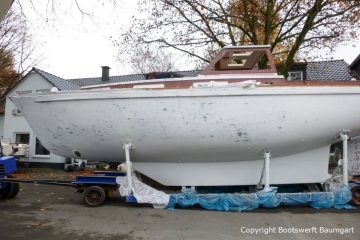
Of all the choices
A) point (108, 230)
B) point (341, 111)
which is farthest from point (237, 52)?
point (108, 230)

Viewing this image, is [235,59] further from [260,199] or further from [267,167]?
[260,199]

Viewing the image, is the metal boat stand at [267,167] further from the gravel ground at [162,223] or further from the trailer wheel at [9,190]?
the trailer wheel at [9,190]

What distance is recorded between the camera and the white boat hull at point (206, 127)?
5820 millimetres

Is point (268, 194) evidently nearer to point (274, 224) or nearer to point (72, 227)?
point (274, 224)

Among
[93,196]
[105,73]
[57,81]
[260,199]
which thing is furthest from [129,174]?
[105,73]

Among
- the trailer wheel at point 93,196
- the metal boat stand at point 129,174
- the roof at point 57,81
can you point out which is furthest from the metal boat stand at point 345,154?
the roof at point 57,81

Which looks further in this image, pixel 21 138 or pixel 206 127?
pixel 21 138

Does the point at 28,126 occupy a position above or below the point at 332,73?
below

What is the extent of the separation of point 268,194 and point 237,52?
257 centimetres

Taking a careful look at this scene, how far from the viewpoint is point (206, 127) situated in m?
5.91

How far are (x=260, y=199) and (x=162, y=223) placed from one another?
172 cm

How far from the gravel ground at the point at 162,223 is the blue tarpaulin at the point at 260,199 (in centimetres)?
13

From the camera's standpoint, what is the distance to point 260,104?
19.0 ft

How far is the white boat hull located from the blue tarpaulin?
0.42 m
